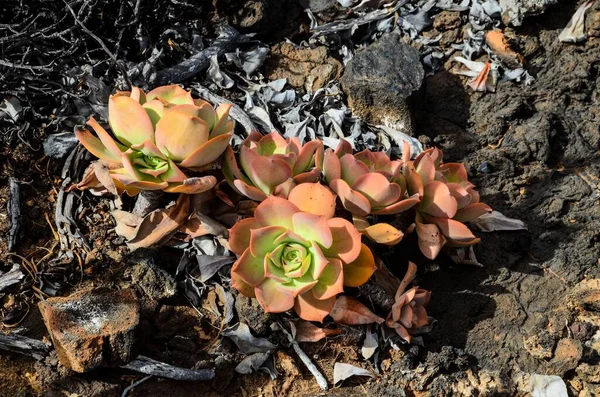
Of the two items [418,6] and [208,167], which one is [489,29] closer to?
[418,6]

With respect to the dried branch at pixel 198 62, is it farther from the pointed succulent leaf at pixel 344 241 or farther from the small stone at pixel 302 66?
the pointed succulent leaf at pixel 344 241

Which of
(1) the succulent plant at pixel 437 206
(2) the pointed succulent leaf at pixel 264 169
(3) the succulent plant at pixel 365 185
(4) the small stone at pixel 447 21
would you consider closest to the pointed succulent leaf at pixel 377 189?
(3) the succulent plant at pixel 365 185

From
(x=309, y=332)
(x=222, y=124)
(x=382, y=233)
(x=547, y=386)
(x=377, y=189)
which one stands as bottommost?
(x=547, y=386)

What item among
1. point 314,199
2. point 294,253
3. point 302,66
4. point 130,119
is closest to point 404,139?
point 302,66

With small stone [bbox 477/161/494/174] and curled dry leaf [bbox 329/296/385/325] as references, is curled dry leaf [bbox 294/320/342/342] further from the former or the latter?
small stone [bbox 477/161/494/174]

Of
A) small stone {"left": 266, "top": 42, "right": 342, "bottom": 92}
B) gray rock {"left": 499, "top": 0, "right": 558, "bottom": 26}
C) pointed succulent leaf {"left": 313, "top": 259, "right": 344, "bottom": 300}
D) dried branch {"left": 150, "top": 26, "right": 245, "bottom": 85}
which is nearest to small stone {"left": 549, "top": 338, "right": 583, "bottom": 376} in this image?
pointed succulent leaf {"left": 313, "top": 259, "right": 344, "bottom": 300}

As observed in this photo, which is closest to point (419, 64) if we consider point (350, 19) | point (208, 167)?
point (350, 19)

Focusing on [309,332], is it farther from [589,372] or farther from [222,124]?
[589,372]
